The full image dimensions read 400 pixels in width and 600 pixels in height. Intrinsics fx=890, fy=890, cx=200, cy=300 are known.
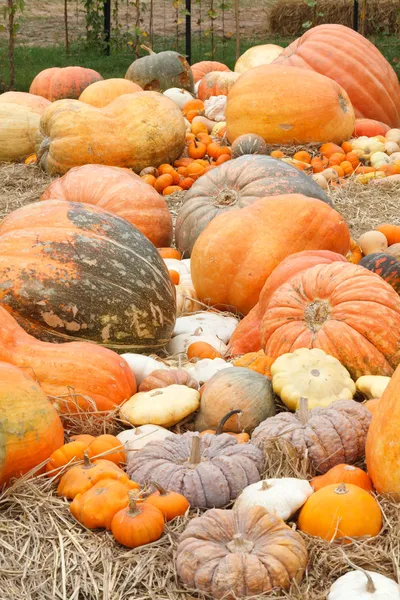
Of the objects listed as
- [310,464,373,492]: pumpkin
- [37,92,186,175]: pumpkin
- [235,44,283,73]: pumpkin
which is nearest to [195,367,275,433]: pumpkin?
[310,464,373,492]: pumpkin

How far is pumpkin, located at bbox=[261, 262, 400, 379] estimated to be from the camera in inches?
151

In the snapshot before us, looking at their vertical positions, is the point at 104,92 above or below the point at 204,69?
above

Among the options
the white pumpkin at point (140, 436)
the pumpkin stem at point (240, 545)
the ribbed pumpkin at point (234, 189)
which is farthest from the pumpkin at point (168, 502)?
the ribbed pumpkin at point (234, 189)

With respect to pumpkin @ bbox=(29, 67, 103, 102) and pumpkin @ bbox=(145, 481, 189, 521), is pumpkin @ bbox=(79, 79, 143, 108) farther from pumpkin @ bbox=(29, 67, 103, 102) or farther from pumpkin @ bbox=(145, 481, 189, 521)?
pumpkin @ bbox=(145, 481, 189, 521)

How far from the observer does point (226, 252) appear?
4879mm

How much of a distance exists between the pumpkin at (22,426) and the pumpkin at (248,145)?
4726mm

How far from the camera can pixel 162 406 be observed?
138 inches

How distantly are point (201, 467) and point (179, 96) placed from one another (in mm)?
7351

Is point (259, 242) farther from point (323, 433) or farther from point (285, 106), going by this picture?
point (285, 106)

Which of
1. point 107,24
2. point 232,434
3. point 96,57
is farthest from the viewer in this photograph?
point 96,57

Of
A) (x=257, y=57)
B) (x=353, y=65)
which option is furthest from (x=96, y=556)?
(x=257, y=57)

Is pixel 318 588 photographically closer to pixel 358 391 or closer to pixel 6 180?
pixel 358 391

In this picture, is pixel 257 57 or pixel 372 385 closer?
pixel 372 385

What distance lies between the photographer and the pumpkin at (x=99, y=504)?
2793 millimetres
